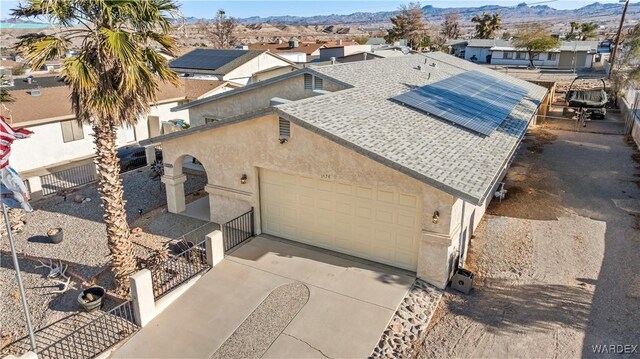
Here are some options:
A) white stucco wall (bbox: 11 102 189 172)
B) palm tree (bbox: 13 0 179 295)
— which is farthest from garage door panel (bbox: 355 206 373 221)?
white stucco wall (bbox: 11 102 189 172)

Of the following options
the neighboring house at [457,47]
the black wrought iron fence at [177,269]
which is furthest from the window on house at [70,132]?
the neighboring house at [457,47]

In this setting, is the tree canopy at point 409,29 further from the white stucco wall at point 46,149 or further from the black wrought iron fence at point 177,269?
the black wrought iron fence at point 177,269

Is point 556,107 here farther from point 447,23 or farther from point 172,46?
point 447,23

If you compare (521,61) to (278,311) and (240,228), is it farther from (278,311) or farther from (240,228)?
(278,311)

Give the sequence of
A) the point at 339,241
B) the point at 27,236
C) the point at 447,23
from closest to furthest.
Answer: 1. the point at 339,241
2. the point at 27,236
3. the point at 447,23

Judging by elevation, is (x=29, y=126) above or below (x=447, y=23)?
below

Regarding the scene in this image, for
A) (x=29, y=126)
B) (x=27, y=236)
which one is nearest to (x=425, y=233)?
(x=27, y=236)

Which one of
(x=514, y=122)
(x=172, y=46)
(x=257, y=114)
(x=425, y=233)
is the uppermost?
(x=172, y=46)
